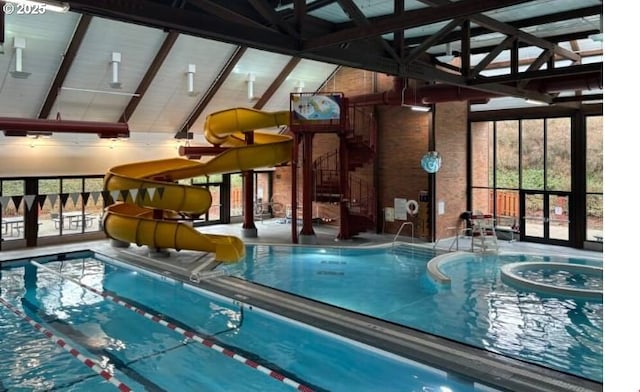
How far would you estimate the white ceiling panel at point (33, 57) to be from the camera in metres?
11.5

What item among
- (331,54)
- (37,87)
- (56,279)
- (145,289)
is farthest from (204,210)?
(331,54)

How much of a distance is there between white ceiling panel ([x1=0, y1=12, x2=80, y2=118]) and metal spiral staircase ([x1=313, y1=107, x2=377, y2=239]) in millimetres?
8087

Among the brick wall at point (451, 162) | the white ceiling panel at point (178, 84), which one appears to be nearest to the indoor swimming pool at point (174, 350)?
the white ceiling panel at point (178, 84)

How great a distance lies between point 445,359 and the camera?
20.9ft

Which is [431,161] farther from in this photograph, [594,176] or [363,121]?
[594,176]

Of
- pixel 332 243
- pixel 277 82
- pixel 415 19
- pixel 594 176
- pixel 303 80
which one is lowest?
pixel 332 243

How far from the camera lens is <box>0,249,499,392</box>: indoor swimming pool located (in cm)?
620

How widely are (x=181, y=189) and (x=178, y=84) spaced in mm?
4487

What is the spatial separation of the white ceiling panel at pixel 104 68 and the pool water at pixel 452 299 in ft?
20.3

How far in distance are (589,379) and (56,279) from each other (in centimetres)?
1094

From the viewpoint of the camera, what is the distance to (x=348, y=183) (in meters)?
16.2

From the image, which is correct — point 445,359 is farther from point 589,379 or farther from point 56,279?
point 56,279

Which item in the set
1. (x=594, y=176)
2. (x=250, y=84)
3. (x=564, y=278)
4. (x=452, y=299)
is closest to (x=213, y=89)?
(x=250, y=84)

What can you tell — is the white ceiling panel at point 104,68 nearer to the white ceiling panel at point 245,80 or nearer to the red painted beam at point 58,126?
the red painted beam at point 58,126
